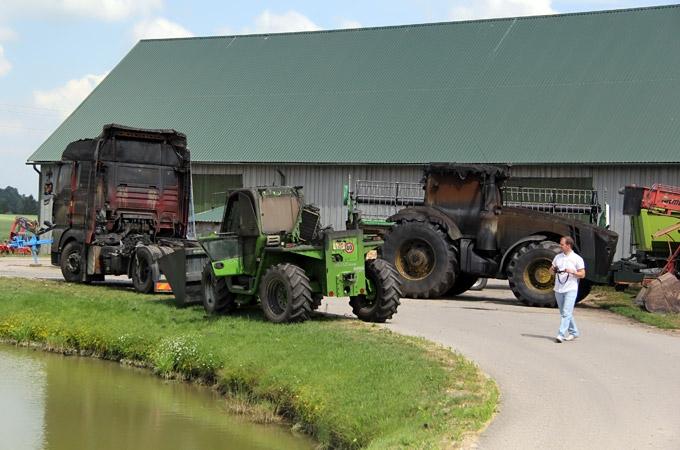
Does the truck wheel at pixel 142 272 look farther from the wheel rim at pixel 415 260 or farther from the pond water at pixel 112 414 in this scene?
the pond water at pixel 112 414

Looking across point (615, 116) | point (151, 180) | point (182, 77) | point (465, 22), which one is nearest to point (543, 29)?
point (465, 22)

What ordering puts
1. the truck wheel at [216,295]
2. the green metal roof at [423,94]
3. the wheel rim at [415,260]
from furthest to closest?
the green metal roof at [423,94], the wheel rim at [415,260], the truck wheel at [216,295]

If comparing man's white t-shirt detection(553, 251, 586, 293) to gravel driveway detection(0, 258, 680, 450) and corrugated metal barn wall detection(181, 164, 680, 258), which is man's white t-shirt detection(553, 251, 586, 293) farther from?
corrugated metal barn wall detection(181, 164, 680, 258)

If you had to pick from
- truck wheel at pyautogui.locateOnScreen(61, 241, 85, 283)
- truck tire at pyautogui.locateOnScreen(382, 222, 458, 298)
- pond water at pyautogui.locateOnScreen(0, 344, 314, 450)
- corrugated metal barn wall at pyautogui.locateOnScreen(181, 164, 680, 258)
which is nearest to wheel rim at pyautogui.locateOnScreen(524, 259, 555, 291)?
truck tire at pyautogui.locateOnScreen(382, 222, 458, 298)

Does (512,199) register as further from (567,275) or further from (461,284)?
(567,275)

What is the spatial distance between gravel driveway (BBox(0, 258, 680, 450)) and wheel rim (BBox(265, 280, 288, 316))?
191 cm

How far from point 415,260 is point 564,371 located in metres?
11.0

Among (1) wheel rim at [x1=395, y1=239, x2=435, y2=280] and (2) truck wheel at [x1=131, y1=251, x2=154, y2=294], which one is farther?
(2) truck wheel at [x1=131, y1=251, x2=154, y2=294]

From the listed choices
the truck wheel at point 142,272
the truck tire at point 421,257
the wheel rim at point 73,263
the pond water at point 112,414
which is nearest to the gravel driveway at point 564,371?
the truck tire at point 421,257

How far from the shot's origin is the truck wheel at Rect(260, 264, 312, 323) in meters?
16.9

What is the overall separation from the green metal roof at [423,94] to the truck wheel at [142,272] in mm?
13651

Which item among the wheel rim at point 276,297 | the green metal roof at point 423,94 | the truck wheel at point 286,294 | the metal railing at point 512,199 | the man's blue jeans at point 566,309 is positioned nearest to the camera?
the man's blue jeans at point 566,309

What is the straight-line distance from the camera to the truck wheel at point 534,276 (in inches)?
885

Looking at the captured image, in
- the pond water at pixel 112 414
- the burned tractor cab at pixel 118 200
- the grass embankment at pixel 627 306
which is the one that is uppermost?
the burned tractor cab at pixel 118 200
